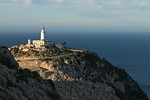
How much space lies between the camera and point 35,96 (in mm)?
27578

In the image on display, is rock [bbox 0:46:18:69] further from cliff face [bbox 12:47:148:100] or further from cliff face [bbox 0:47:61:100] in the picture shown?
cliff face [bbox 12:47:148:100]

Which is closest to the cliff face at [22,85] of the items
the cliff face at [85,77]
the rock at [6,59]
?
the rock at [6,59]

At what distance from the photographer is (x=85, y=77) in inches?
2425

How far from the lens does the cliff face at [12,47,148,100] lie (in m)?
56.7

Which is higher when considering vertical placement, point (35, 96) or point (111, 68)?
point (35, 96)

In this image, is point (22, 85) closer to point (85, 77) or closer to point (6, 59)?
point (6, 59)

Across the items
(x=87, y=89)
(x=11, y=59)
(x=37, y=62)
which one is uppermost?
(x=11, y=59)

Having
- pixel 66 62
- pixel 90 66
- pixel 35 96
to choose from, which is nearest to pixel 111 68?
pixel 90 66

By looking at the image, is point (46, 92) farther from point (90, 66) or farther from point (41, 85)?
point (90, 66)

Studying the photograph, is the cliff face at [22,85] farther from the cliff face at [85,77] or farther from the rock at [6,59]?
the cliff face at [85,77]

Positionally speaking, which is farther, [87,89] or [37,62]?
[37,62]

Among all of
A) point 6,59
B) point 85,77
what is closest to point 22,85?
point 6,59

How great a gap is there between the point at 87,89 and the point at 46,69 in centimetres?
848

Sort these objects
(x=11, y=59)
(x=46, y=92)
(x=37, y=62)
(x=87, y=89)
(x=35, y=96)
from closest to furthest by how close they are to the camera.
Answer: (x=35, y=96), (x=46, y=92), (x=11, y=59), (x=87, y=89), (x=37, y=62)
